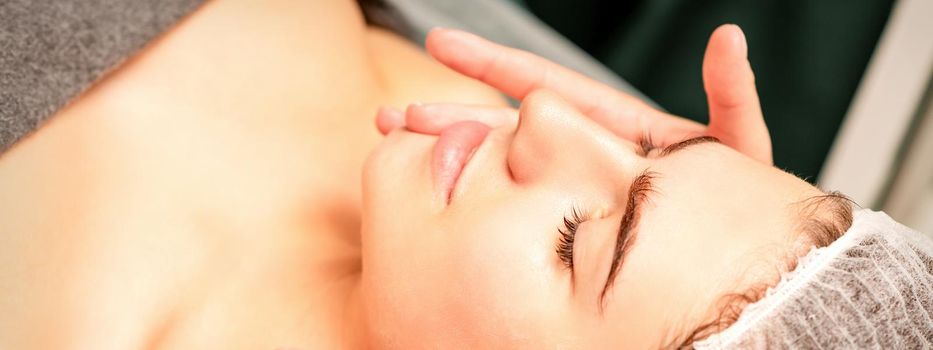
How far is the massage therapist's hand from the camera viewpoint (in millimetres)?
928

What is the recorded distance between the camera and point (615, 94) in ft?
3.77

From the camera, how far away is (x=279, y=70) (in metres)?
1.12

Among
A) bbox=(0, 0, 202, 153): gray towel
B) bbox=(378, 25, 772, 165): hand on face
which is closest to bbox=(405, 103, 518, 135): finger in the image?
bbox=(378, 25, 772, 165): hand on face

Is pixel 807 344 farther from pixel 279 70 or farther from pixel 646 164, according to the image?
pixel 279 70

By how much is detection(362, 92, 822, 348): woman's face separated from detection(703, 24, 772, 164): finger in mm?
163

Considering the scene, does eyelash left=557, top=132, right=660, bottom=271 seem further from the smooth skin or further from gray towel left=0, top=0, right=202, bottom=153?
gray towel left=0, top=0, right=202, bottom=153

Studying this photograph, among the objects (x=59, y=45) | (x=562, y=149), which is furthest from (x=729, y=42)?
(x=59, y=45)

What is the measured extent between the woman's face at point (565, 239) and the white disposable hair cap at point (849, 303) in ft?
0.09

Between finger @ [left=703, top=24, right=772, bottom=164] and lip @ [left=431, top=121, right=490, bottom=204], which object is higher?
finger @ [left=703, top=24, right=772, bottom=164]

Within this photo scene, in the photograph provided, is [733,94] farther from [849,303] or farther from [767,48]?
[767,48]

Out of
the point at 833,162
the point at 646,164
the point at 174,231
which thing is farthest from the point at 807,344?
the point at 833,162

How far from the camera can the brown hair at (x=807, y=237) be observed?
675mm

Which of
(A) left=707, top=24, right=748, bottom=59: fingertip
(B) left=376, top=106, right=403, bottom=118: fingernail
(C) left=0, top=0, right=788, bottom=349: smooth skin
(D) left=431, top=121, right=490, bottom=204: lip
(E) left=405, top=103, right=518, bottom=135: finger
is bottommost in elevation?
(C) left=0, top=0, right=788, bottom=349: smooth skin

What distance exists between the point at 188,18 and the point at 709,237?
2.72ft
